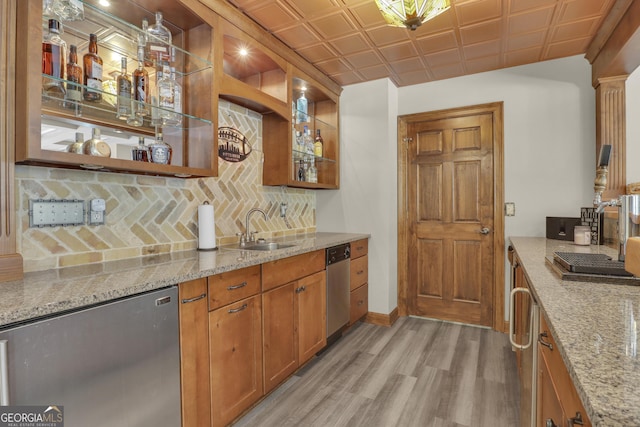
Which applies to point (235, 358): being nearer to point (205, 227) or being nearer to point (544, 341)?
point (205, 227)

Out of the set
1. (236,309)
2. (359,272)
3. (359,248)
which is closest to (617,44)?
(359,248)

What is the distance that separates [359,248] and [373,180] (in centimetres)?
73

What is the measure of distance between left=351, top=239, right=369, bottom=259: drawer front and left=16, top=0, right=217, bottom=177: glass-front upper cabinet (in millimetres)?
1595

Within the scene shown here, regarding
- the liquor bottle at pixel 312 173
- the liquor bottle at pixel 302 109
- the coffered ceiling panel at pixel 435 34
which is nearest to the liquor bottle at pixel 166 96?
the coffered ceiling panel at pixel 435 34

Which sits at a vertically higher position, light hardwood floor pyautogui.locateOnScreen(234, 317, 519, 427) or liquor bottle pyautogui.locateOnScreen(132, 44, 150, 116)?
liquor bottle pyautogui.locateOnScreen(132, 44, 150, 116)

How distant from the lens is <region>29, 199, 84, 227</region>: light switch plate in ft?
4.77

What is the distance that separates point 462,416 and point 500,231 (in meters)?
1.84

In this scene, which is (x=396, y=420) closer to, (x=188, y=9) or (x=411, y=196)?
(x=411, y=196)

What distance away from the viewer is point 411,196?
351 centimetres

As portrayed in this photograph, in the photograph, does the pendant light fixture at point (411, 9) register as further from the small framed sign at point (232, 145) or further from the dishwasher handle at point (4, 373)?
the dishwasher handle at point (4, 373)

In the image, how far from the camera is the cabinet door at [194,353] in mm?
1422

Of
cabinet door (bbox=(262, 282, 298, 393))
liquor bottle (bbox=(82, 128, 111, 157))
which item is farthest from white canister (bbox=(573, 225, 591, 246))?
liquor bottle (bbox=(82, 128, 111, 157))

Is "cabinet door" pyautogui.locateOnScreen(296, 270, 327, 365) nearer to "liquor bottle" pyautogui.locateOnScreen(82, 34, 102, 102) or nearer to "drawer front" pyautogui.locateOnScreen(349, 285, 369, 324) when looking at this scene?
"drawer front" pyautogui.locateOnScreen(349, 285, 369, 324)

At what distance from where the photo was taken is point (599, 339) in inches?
28.6
